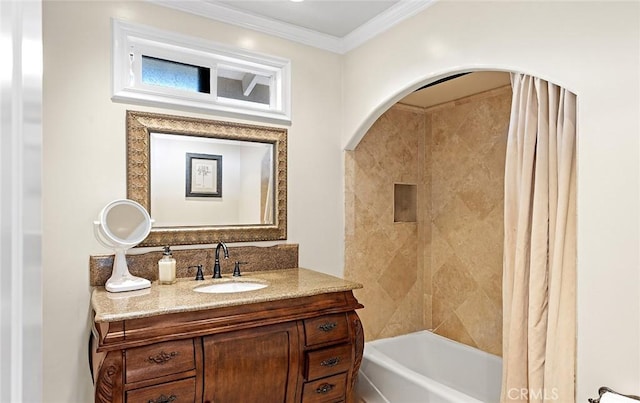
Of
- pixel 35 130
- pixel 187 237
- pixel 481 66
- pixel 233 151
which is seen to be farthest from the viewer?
pixel 233 151

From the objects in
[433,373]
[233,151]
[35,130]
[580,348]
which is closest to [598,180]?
[580,348]

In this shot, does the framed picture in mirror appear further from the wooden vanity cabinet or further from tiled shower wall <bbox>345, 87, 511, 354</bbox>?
tiled shower wall <bbox>345, 87, 511, 354</bbox>

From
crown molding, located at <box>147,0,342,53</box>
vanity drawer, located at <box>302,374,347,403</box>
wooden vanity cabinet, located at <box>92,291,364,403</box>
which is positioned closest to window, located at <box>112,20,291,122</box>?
crown molding, located at <box>147,0,342,53</box>

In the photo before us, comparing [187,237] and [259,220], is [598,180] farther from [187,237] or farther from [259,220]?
[187,237]

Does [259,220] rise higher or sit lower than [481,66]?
lower

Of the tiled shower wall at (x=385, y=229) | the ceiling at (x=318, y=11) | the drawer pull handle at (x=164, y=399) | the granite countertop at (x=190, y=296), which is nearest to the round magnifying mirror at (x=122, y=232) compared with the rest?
the granite countertop at (x=190, y=296)

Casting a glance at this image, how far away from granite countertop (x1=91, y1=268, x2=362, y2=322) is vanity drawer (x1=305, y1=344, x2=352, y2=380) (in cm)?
31

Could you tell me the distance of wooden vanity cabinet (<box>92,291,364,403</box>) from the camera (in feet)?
5.14

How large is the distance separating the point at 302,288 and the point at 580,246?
1.26 m

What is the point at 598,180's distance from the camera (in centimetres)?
147

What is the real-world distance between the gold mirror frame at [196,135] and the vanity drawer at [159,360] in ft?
2.50

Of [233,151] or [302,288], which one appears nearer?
[302,288]

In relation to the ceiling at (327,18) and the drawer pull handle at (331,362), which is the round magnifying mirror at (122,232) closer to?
the drawer pull handle at (331,362)

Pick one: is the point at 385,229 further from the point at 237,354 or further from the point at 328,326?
the point at 237,354
